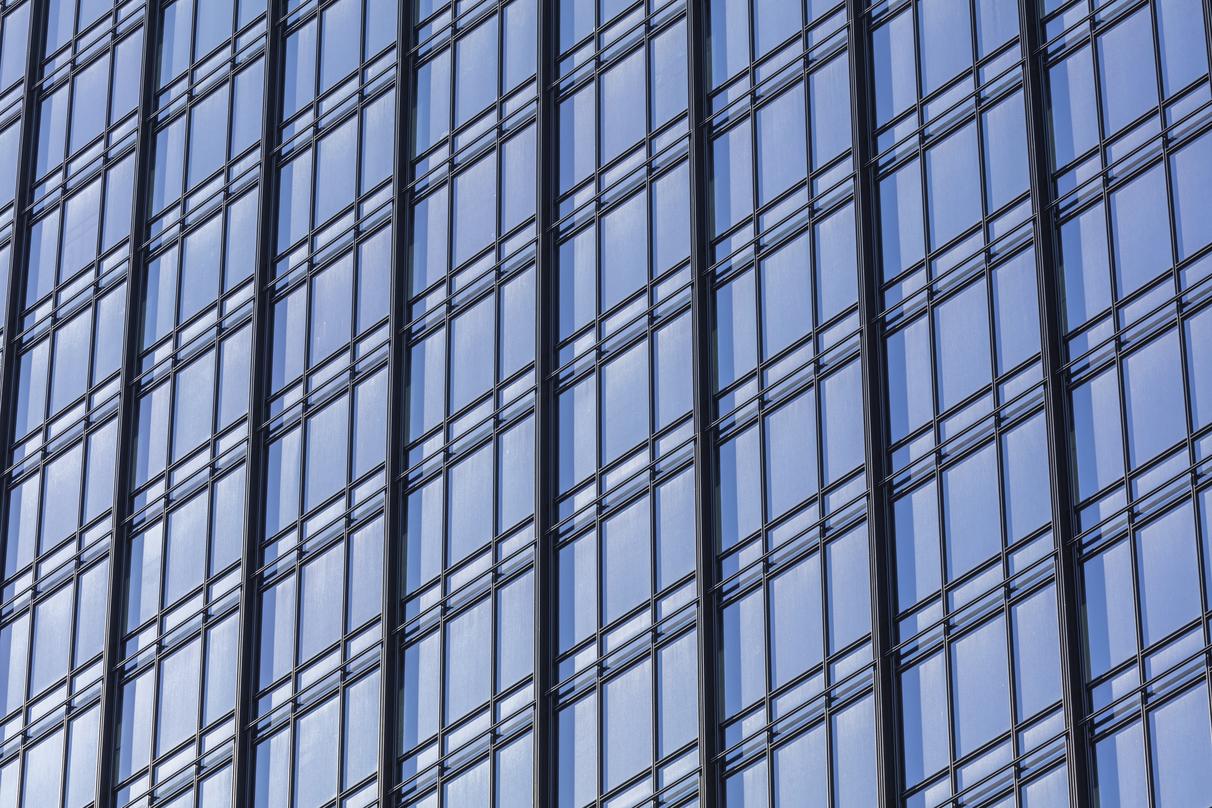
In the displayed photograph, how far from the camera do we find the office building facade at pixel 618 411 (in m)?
41.1

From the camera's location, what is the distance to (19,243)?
59.1m

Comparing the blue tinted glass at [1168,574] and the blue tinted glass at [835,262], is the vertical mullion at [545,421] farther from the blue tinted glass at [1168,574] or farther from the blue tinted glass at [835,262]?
the blue tinted glass at [1168,574]

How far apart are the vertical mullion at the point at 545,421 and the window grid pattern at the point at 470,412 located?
237 mm

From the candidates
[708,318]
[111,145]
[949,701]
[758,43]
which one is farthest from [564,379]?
[111,145]

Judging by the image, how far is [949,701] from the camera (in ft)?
135

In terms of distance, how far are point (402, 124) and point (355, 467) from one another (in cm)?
668

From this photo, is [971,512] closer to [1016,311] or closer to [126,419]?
[1016,311]

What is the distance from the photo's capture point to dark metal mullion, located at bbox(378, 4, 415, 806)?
47250 mm

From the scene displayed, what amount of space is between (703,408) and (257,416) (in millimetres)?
10121

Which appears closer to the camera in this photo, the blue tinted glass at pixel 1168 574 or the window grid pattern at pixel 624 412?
the blue tinted glass at pixel 1168 574

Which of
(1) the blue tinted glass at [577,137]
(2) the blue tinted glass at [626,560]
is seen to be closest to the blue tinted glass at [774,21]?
(1) the blue tinted glass at [577,137]

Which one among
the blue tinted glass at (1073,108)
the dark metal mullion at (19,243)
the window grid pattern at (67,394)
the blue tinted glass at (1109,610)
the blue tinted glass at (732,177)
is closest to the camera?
the blue tinted glass at (1109,610)

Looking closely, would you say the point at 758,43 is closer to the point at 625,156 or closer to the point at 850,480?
the point at 625,156

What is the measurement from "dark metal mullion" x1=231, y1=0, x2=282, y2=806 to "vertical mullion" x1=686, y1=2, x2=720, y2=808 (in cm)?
941
